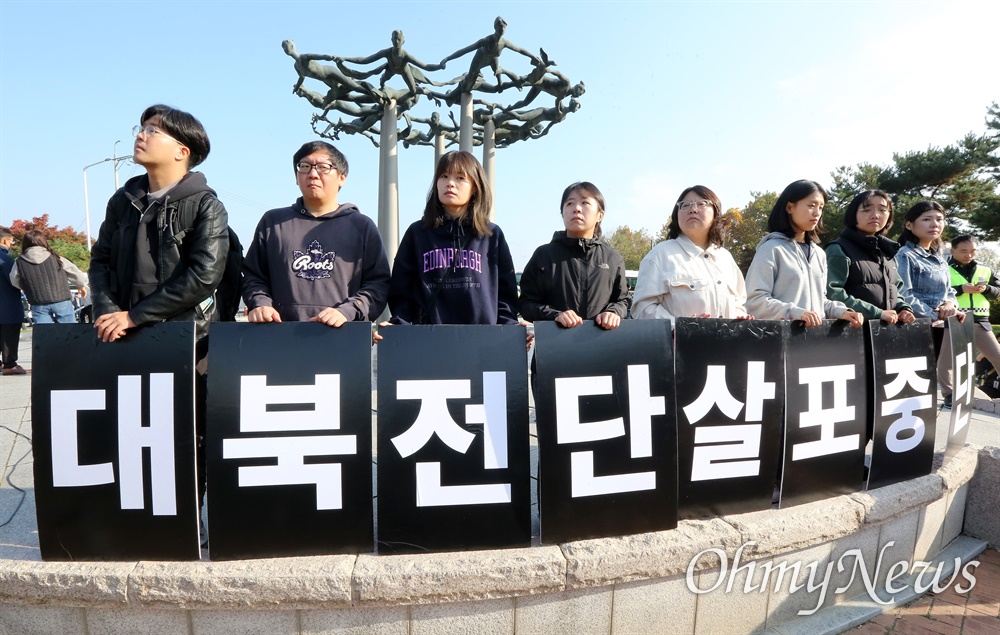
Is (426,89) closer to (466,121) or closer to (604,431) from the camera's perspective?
(466,121)

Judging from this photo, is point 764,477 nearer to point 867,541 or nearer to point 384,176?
point 867,541

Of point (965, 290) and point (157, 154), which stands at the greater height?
point (157, 154)

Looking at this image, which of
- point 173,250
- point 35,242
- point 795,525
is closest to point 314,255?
point 173,250

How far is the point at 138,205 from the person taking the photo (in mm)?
1926

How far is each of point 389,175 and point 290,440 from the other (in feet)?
40.0

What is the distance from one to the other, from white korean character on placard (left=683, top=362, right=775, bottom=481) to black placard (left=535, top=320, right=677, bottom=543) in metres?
0.15

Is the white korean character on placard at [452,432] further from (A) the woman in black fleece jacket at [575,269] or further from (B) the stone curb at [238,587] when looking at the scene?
(A) the woman in black fleece jacket at [575,269]

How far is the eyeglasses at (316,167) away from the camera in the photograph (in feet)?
6.93

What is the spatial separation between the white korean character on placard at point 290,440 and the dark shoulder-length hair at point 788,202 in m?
2.42

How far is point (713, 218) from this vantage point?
→ 2521 mm

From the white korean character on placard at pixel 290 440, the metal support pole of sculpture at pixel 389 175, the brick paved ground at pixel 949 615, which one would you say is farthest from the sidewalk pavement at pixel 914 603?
the metal support pole of sculpture at pixel 389 175

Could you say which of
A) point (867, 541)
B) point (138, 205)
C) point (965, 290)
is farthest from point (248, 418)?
point (965, 290)

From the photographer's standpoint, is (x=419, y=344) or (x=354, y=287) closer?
(x=419, y=344)

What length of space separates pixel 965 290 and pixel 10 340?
992 centimetres
